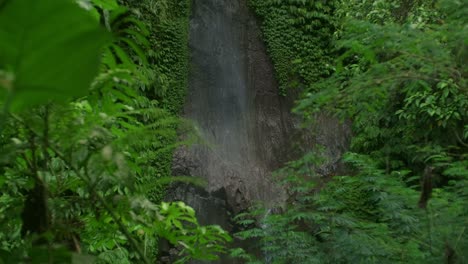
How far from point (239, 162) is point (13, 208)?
21.3ft

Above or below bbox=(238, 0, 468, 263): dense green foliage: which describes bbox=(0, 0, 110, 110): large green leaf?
above

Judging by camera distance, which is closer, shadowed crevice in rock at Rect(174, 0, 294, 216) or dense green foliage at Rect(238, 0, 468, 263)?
dense green foliage at Rect(238, 0, 468, 263)

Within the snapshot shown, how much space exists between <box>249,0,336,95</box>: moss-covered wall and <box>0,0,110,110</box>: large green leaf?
8.03 metres

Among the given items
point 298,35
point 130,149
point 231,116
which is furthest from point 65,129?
point 298,35

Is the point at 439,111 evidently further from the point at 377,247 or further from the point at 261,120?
the point at 377,247

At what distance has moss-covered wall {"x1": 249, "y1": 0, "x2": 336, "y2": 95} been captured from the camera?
859 centimetres

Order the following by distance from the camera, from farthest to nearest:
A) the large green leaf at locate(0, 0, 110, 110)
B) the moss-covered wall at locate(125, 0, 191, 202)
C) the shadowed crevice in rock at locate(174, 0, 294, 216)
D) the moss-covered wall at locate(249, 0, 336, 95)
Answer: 1. the moss-covered wall at locate(249, 0, 336, 95)
2. the moss-covered wall at locate(125, 0, 191, 202)
3. the shadowed crevice in rock at locate(174, 0, 294, 216)
4. the large green leaf at locate(0, 0, 110, 110)

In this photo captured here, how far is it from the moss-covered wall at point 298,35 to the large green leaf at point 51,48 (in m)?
8.03

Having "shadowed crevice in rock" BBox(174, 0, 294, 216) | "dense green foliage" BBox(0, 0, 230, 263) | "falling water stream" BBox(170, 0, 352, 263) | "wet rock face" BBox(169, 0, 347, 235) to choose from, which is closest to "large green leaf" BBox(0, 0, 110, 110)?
"dense green foliage" BBox(0, 0, 230, 263)

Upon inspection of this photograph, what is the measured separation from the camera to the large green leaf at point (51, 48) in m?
0.57

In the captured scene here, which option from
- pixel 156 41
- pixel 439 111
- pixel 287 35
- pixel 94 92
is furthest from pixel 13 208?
pixel 287 35

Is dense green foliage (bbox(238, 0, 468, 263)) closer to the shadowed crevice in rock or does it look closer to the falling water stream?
the falling water stream

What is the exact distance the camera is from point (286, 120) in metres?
8.29

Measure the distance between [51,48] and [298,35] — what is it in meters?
A: 8.47
